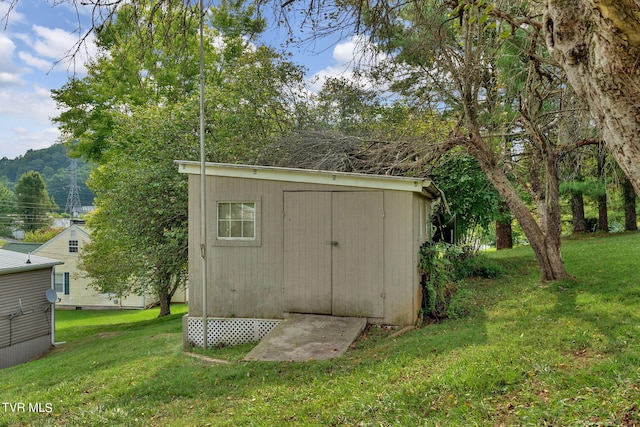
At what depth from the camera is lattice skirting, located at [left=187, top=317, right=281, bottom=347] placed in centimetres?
664

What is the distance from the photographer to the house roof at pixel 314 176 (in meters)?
6.18

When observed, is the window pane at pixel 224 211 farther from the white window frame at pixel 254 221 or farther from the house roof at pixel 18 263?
the house roof at pixel 18 263

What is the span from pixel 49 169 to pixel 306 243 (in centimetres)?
5678

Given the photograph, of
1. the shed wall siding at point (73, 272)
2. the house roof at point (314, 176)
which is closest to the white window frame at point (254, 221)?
the house roof at point (314, 176)

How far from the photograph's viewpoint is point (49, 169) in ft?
171

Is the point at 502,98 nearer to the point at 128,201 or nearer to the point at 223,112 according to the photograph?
the point at 223,112

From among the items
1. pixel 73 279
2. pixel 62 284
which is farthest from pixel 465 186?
pixel 62 284

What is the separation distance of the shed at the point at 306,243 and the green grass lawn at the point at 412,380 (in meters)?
0.67

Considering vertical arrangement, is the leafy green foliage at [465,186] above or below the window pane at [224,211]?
above

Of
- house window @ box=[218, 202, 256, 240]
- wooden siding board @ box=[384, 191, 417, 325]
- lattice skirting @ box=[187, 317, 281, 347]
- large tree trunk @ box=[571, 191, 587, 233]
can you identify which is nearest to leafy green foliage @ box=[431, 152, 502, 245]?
wooden siding board @ box=[384, 191, 417, 325]

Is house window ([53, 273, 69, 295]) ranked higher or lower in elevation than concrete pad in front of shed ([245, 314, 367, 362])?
lower

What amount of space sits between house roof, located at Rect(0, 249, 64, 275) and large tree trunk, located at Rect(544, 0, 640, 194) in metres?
12.9

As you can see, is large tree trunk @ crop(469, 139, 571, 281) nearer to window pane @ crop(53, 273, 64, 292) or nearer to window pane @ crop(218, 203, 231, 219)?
window pane @ crop(218, 203, 231, 219)
